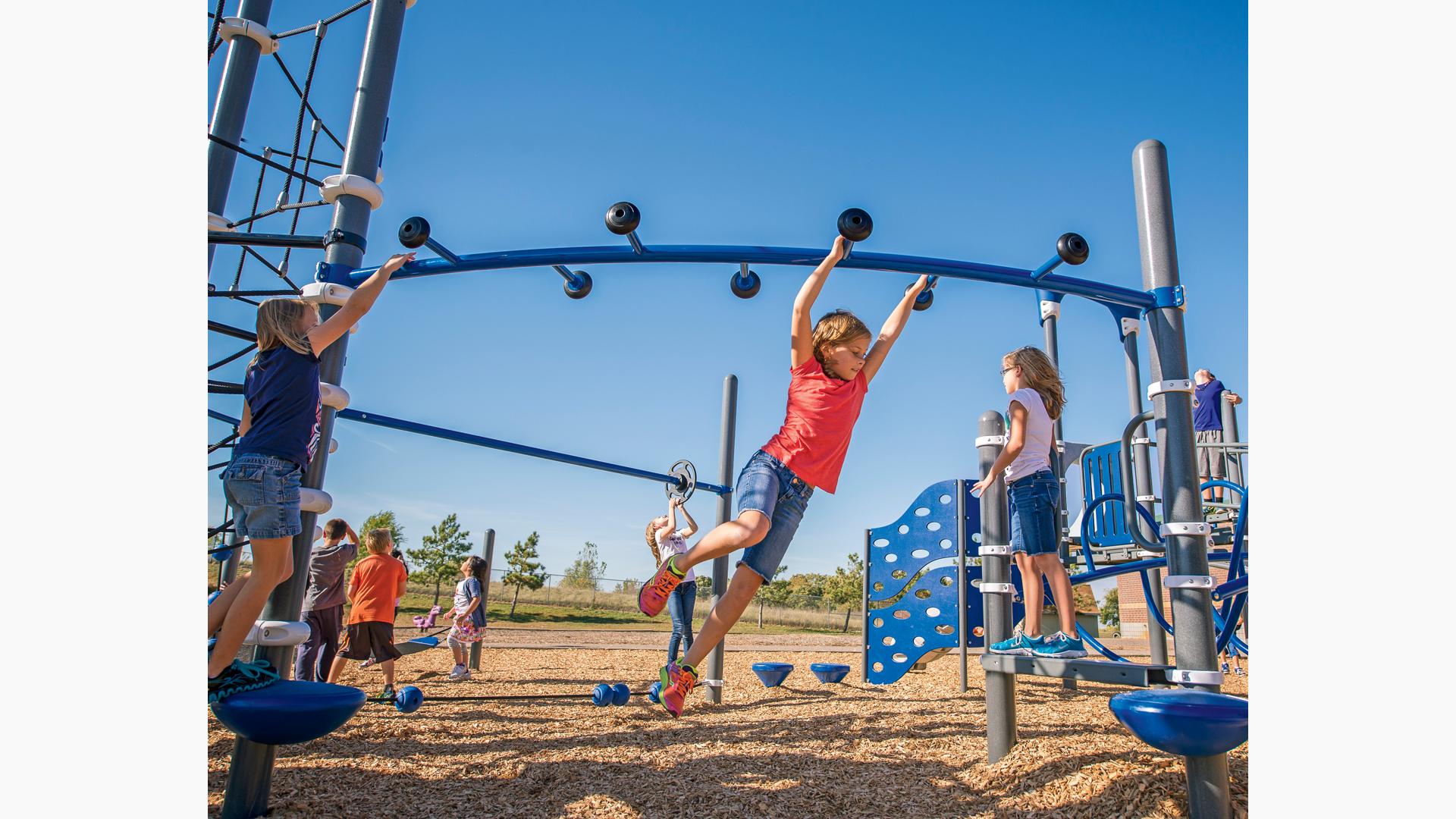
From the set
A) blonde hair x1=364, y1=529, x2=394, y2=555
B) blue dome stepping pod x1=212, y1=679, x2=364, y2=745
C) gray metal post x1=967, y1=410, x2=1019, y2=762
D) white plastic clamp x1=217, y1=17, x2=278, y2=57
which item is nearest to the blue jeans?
blonde hair x1=364, y1=529, x2=394, y2=555

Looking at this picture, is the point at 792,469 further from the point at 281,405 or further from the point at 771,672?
the point at 771,672

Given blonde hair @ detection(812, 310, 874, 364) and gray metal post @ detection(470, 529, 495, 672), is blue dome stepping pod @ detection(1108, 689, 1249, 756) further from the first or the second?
gray metal post @ detection(470, 529, 495, 672)

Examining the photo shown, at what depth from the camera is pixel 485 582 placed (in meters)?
8.28

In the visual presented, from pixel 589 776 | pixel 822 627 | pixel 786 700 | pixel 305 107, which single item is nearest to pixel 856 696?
pixel 786 700

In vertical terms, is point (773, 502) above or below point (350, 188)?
below

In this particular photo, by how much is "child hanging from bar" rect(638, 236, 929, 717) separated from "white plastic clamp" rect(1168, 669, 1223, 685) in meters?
1.37

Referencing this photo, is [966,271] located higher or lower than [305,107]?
lower

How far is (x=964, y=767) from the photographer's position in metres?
3.89

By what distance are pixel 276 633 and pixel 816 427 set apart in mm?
2045

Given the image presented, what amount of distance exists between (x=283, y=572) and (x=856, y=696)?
190 inches

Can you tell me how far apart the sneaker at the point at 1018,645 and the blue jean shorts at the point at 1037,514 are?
37 centimetres

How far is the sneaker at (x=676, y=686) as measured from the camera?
330 cm

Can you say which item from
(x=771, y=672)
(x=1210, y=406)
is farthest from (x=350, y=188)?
(x=1210, y=406)

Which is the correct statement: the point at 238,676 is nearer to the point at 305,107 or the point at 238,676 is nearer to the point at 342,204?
the point at 342,204
